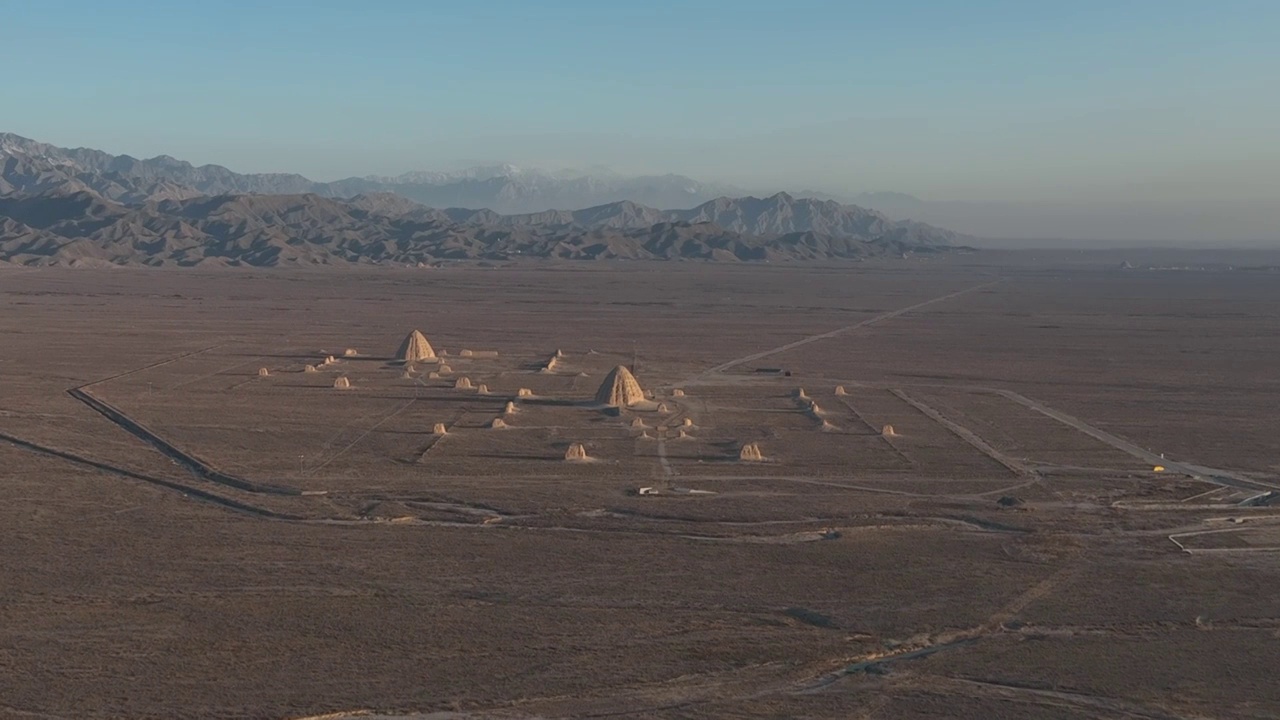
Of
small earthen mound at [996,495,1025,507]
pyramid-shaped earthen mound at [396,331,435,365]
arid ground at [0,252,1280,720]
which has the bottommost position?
arid ground at [0,252,1280,720]

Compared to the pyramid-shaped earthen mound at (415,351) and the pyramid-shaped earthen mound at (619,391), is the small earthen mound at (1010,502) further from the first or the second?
the pyramid-shaped earthen mound at (415,351)

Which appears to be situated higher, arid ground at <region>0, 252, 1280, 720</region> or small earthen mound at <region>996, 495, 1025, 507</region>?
small earthen mound at <region>996, 495, 1025, 507</region>

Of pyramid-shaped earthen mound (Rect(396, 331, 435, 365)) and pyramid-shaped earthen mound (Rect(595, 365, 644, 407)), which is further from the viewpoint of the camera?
pyramid-shaped earthen mound (Rect(396, 331, 435, 365))

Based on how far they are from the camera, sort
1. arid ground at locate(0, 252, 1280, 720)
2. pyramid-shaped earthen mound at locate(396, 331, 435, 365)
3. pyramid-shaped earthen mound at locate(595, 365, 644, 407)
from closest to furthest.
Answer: arid ground at locate(0, 252, 1280, 720) < pyramid-shaped earthen mound at locate(595, 365, 644, 407) < pyramid-shaped earthen mound at locate(396, 331, 435, 365)

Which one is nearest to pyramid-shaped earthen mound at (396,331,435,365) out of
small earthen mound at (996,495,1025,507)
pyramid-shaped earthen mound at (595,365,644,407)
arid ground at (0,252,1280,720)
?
arid ground at (0,252,1280,720)

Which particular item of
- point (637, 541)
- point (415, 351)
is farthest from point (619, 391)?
point (637, 541)

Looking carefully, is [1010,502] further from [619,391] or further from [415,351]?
[415,351]

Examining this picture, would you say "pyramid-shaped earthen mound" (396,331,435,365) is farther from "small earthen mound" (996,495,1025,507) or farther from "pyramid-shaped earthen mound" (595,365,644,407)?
"small earthen mound" (996,495,1025,507)
